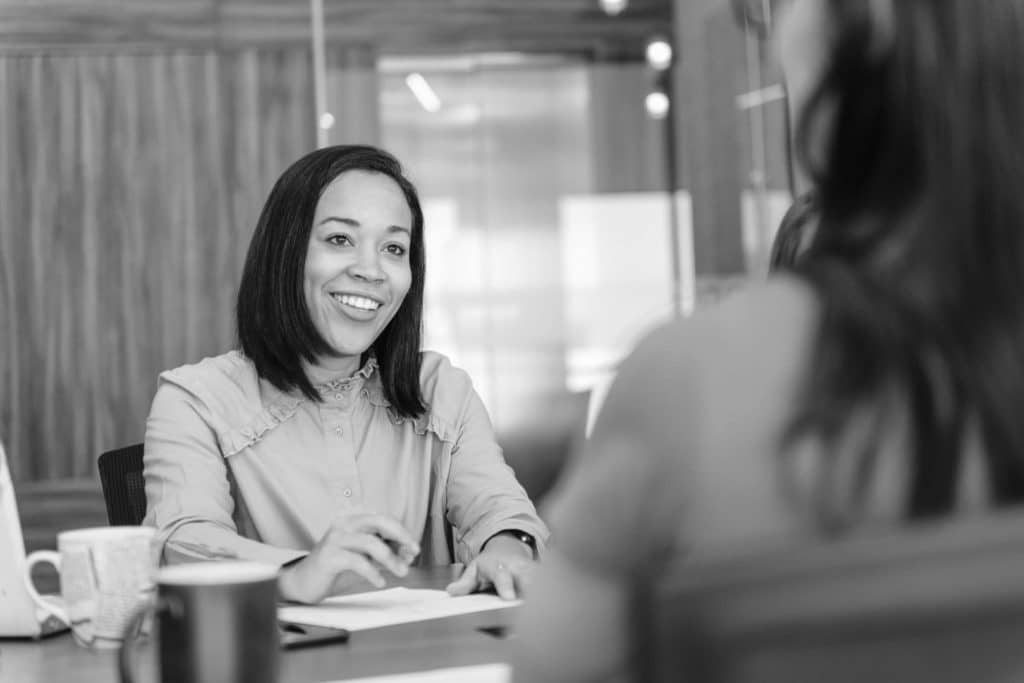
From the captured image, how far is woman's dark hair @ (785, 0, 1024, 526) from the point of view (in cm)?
56

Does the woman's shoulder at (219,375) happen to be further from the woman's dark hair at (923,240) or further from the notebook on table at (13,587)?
the woman's dark hair at (923,240)

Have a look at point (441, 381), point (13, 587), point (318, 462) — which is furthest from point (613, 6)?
point (13, 587)

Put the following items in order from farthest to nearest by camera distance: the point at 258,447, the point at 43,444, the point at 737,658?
the point at 43,444 → the point at 258,447 → the point at 737,658

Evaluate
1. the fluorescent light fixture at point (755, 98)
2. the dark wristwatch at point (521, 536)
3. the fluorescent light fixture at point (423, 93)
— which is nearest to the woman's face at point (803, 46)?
the dark wristwatch at point (521, 536)

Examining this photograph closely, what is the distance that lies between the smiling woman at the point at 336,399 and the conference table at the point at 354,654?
0.48 m

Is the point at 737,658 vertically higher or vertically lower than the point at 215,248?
lower

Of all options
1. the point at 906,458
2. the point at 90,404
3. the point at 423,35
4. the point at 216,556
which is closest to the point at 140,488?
the point at 216,556

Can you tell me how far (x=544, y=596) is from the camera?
25.0 inches

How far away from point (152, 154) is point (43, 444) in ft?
3.40

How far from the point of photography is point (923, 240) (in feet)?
1.93

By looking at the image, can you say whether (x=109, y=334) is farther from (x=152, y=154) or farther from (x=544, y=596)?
(x=544, y=596)

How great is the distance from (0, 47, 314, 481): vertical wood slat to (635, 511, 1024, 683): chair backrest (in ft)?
12.7

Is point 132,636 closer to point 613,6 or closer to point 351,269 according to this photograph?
point 351,269

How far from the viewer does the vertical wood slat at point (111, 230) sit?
4.13 meters
